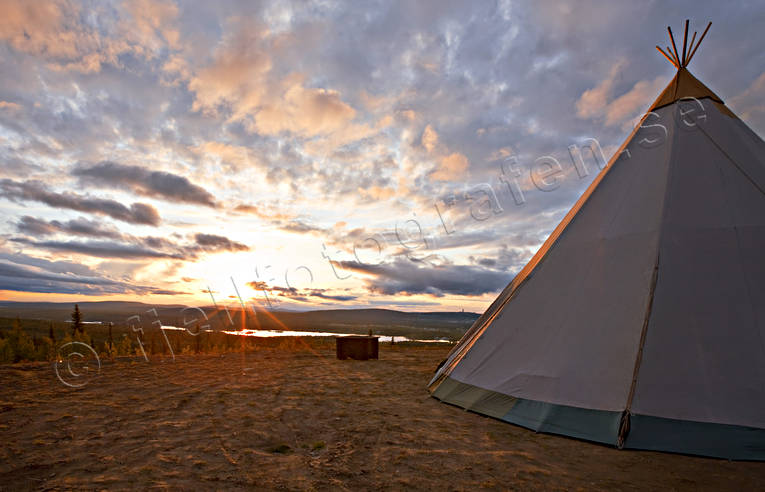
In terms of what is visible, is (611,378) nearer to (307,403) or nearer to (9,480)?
(307,403)

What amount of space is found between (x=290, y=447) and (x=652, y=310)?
4555 mm

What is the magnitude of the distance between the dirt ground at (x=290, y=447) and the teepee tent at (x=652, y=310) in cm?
33

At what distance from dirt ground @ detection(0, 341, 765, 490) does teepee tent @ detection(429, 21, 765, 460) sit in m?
A: 0.33

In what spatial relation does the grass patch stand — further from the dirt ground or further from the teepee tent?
the teepee tent

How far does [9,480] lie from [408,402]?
181 inches

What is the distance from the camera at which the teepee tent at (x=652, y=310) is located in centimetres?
385

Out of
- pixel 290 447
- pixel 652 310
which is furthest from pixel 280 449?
pixel 652 310

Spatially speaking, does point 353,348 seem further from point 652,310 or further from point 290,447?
point 652,310

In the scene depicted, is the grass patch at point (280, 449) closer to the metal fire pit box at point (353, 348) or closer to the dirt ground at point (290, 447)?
the dirt ground at point (290, 447)

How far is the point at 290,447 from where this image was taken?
12.8 ft

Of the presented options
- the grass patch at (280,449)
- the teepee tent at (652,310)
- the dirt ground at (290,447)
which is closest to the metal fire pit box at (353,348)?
the dirt ground at (290,447)

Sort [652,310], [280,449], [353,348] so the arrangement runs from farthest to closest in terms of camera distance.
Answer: [353,348], [652,310], [280,449]

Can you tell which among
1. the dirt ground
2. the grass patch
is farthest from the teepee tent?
the grass patch

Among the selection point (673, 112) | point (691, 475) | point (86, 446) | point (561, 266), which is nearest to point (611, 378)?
point (691, 475)
